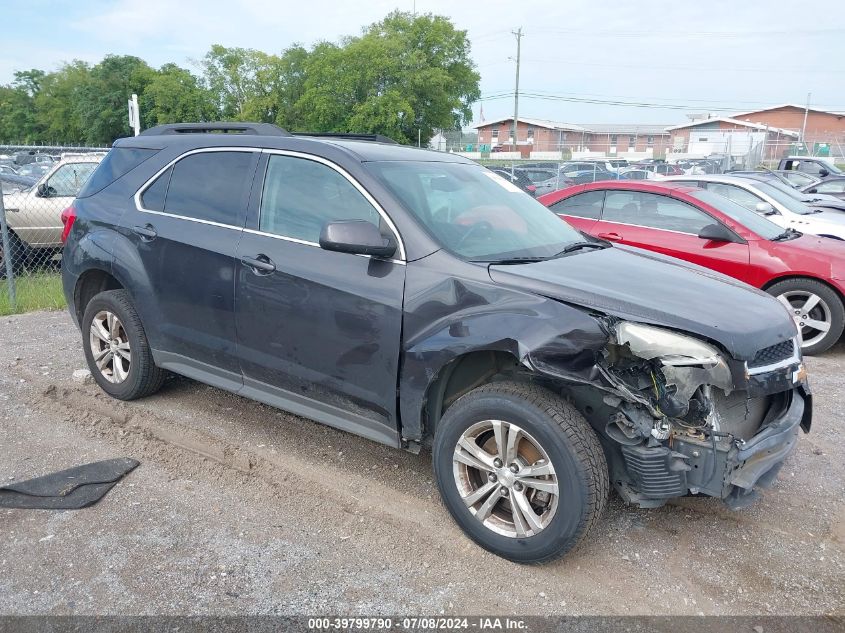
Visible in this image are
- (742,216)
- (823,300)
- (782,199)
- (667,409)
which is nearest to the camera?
(667,409)

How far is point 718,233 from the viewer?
6.43 meters

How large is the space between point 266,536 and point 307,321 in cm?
109

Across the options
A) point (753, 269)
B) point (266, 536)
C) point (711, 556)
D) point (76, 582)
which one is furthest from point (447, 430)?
point (753, 269)

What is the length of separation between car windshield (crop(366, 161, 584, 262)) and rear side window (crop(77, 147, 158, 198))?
1930mm

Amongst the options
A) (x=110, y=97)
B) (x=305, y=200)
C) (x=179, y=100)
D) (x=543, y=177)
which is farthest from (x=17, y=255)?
(x=110, y=97)

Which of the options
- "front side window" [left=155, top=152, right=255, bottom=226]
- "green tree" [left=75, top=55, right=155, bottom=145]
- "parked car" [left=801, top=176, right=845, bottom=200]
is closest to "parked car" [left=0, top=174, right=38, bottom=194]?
"front side window" [left=155, top=152, right=255, bottom=226]

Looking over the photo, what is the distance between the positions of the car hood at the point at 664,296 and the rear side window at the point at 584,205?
395 centimetres

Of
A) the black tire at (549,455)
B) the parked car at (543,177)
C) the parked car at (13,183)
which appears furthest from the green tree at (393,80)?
the black tire at (549,455)

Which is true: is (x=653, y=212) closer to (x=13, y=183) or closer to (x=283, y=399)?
(x=283, y=399)

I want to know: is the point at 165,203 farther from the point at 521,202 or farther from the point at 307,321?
the point at 521,202

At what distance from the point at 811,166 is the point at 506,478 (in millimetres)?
26682

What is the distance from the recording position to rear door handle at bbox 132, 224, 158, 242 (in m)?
4.23

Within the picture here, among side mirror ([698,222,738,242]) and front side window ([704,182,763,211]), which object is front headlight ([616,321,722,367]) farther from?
front side window ([704,182,763,211])

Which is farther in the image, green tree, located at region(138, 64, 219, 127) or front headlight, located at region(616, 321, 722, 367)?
green tree, located at region(138, 64, 219, 127)
